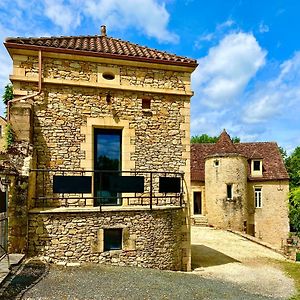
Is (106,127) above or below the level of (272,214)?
above

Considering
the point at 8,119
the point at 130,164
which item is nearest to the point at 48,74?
the point at 8,119

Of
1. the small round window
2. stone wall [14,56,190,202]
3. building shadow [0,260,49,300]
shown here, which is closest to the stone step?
stone wall [14,56,190,202]

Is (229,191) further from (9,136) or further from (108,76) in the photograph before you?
(9,136)

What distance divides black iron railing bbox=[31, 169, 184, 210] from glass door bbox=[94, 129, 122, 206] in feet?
0.11

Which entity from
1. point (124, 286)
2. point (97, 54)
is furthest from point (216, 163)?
point (124, 286)

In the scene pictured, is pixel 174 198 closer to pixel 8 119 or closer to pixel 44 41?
pixel 8 119

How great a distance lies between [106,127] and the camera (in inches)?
453

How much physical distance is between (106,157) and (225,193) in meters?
16.3

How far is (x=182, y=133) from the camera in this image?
12.2 metres

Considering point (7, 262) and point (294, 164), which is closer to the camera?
point (7, 262)

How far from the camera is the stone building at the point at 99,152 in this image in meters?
9.20

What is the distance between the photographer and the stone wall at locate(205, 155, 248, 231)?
2546cm

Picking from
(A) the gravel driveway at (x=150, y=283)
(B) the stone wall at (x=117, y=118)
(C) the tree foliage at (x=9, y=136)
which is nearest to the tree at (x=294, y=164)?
(A) the gravel driveway at (x=150, y=283)

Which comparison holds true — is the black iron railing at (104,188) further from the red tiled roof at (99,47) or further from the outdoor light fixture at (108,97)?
the red tiled roof at (99,47)
